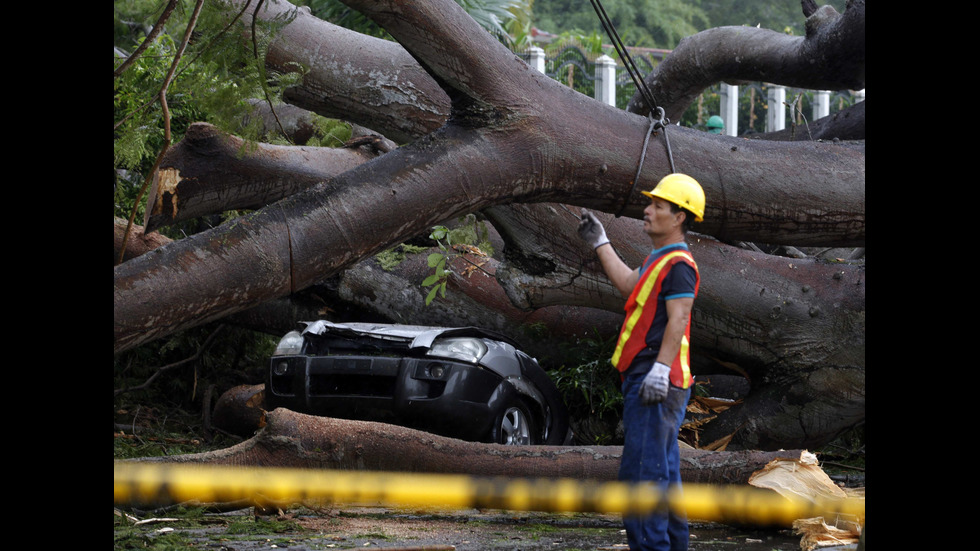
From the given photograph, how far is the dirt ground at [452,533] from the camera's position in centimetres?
421

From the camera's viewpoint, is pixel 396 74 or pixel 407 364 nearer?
pixel 407 364

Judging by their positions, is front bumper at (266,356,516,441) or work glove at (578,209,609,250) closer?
work glove at (578,209,609,250)

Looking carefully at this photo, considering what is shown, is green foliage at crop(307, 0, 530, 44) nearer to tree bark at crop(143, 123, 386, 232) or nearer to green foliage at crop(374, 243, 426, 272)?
tree bark at crop(143, 123, 386, 232)

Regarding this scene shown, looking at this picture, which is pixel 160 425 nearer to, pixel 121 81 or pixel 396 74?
pixel 121 81

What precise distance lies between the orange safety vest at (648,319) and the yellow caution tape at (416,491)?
102 centimetres

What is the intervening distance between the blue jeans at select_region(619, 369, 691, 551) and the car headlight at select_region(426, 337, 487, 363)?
2.31 metres

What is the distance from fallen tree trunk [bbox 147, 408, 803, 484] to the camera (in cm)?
479

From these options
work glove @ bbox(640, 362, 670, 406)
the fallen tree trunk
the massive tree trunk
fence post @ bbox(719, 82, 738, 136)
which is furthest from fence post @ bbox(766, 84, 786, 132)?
work glove @ bbox(640, 362, 670, 406)

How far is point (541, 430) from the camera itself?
6.53 m

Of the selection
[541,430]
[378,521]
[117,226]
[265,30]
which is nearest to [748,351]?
[541,430]

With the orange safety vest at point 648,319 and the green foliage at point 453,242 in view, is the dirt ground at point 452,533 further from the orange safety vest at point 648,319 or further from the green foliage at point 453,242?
the green foliage at point 453,242

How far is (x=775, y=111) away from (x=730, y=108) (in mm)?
1242

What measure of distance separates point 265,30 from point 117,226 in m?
2.54

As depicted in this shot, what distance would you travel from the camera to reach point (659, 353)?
3.70 m
